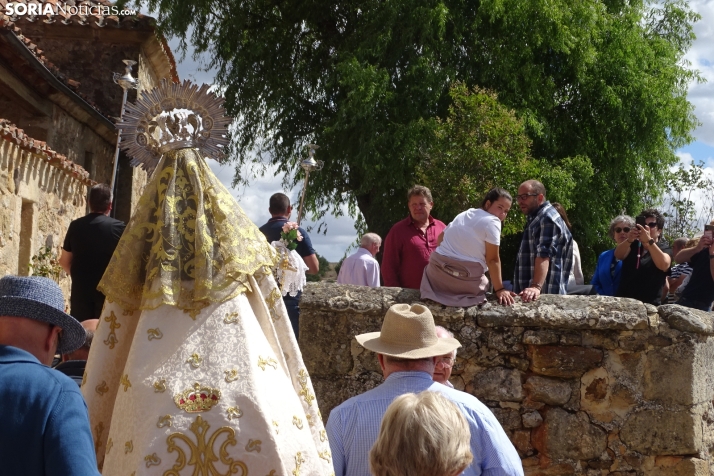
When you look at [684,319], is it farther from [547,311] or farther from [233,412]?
[233,412]

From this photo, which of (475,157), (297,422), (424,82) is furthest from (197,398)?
(424,82)

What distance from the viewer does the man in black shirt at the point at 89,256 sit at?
5.55m

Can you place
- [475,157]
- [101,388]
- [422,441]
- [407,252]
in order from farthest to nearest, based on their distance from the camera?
1. [475,157]
2. [407,252]
3. [101,388]
4. [422,441]

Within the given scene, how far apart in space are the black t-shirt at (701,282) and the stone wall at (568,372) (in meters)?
1.17

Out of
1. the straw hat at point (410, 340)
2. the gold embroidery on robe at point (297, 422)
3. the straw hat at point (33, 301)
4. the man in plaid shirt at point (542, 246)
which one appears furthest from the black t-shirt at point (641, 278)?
the straw hat at point (33, 301)

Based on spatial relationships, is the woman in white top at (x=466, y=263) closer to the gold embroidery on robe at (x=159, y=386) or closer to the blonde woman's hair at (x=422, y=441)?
the gold embroidery on robe at (x=159, y=386)

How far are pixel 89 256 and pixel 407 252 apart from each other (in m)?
2.17

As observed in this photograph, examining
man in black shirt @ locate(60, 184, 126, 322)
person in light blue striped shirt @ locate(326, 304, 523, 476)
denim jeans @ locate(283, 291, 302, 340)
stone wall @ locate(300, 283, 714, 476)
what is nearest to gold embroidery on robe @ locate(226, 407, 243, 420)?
person in light blue striped shirt @ locate(326, 304, 523, 476)

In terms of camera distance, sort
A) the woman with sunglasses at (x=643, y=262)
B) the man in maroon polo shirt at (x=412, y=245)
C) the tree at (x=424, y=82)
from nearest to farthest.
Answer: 1. the woman with sunglasses at (x=643, y=262)
2. the man in maroon polo shirt at (x=412, y=245)
3. the tree at (x=424, y=82)

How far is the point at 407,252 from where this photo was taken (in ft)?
20.3

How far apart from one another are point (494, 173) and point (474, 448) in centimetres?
799

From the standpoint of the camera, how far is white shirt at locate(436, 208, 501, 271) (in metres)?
5.30

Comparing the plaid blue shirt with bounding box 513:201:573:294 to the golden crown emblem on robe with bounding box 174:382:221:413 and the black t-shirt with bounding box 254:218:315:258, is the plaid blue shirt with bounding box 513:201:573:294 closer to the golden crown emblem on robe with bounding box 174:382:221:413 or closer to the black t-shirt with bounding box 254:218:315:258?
the black t-shirt with bounding box 254:218:315:258

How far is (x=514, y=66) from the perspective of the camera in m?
13.6
